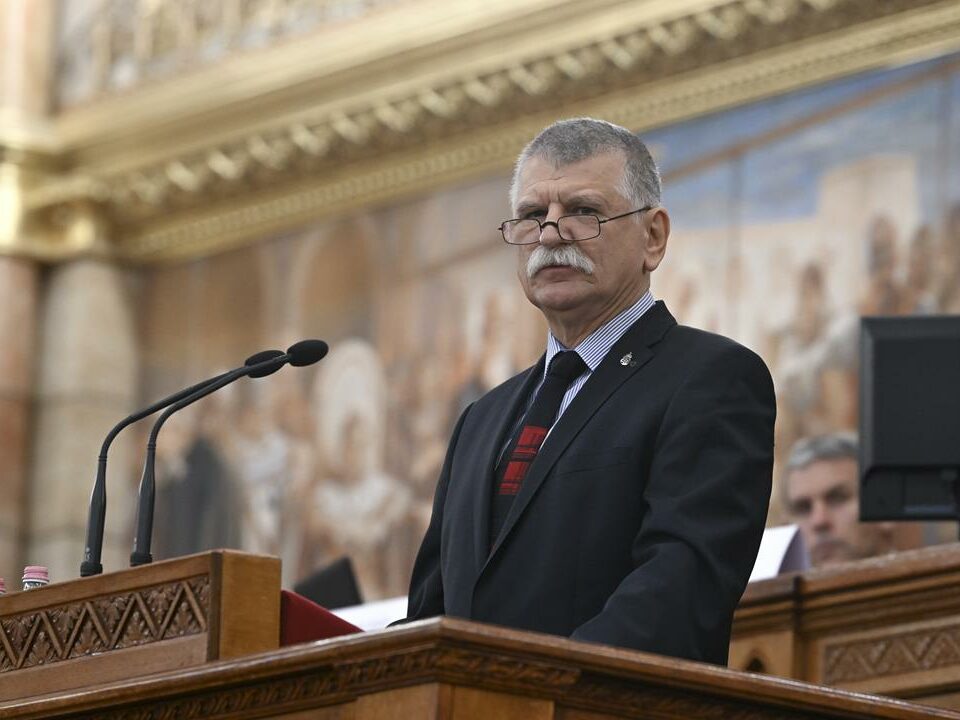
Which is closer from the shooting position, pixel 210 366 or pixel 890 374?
pixel 890 374

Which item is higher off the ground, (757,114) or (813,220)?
(757,114)

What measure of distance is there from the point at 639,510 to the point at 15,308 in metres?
9.32

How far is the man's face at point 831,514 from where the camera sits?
842cm

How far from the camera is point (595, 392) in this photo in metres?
3.57

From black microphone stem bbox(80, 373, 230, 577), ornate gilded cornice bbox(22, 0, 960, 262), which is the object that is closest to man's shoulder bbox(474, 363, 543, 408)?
black microphone stem bbox(80, 373, 230, 577)

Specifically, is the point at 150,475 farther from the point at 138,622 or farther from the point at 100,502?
the point at 138,622

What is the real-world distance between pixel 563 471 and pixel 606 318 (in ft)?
1.19

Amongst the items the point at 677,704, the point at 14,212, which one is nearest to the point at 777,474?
the point at 14,212

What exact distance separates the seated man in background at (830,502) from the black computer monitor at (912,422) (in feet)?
8.31

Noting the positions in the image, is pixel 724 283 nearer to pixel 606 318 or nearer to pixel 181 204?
pixel 181 204

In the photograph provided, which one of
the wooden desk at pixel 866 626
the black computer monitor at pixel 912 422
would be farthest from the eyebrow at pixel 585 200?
the black computer monitor at pixel 912 422

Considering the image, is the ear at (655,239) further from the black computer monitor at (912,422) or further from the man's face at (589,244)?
the black computer monitor at (912,422)

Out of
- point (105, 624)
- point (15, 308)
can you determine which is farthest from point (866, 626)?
point (15, 308)

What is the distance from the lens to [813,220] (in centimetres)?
941
